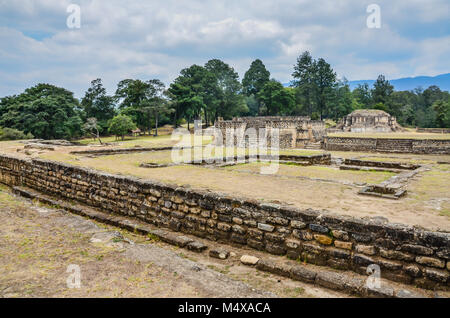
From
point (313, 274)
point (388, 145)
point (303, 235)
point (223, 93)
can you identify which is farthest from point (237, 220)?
point (223, 93)

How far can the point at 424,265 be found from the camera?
3.30 metres

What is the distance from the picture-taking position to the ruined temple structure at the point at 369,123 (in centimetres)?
4003

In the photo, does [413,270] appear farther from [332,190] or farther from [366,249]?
[332,190]

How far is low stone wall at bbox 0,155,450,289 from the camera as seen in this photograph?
334 cm

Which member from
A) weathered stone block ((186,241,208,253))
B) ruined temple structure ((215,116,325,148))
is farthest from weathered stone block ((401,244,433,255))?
ruined temple structure ((215,116,325,148))

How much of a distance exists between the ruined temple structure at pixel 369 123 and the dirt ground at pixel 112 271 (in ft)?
133

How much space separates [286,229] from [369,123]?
42785mm

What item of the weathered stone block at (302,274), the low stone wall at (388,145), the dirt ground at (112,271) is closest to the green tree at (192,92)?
the low stone wall at (388,145)

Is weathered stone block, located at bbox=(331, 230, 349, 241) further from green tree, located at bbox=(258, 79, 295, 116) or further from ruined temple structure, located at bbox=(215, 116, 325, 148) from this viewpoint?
green tree, located at bbox=(258, 79, 295, 116)

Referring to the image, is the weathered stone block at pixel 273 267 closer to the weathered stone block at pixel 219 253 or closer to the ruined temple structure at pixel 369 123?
the weathered stone block at pixel 219 253

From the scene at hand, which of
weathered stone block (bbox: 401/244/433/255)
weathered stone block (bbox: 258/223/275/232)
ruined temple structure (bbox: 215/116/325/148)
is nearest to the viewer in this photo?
weathered stone block (bbox: 401/244/433/255)

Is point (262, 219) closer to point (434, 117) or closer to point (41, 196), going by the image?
point (41, 196)

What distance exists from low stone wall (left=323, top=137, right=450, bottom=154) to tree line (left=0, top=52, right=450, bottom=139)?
20.5m

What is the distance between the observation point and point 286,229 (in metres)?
4.29
